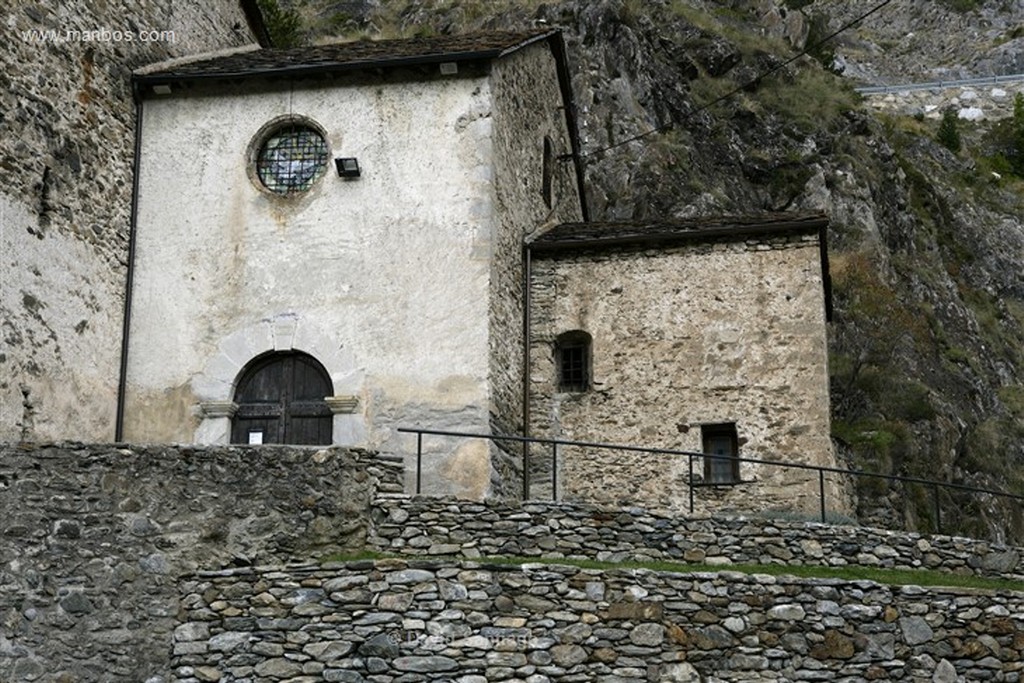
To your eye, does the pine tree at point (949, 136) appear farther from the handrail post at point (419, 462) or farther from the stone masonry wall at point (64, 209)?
the handrail post at point (419, 462)

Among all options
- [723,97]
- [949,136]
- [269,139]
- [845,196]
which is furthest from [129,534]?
[949,136]

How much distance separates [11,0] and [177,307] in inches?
177

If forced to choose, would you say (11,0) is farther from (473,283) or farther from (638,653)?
(638,653)

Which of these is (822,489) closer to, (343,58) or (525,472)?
(525,472)

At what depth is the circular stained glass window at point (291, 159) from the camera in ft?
57.1

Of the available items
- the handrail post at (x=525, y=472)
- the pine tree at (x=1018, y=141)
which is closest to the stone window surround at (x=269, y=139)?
the handrail post at (x=525, y=472)

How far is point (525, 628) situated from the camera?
11844mm

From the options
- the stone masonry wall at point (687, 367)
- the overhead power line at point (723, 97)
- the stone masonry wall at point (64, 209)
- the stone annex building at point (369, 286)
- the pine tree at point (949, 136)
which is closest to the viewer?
the stone masonry wall at point (64, 209)

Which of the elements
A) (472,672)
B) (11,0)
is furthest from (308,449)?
(11,0)

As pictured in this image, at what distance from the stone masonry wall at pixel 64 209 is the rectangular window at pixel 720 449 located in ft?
27.7

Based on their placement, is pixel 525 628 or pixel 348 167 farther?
pixel 348 167

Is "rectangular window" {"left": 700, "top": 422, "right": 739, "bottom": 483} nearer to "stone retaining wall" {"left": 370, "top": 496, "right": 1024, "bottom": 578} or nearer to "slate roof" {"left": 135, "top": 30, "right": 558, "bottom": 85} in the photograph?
"stone retaining wall" {"left": 370, "top": 496, "right": 1024, "bottom": 578}

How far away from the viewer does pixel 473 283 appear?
1641 centimetres

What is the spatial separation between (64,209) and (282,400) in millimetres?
3812
